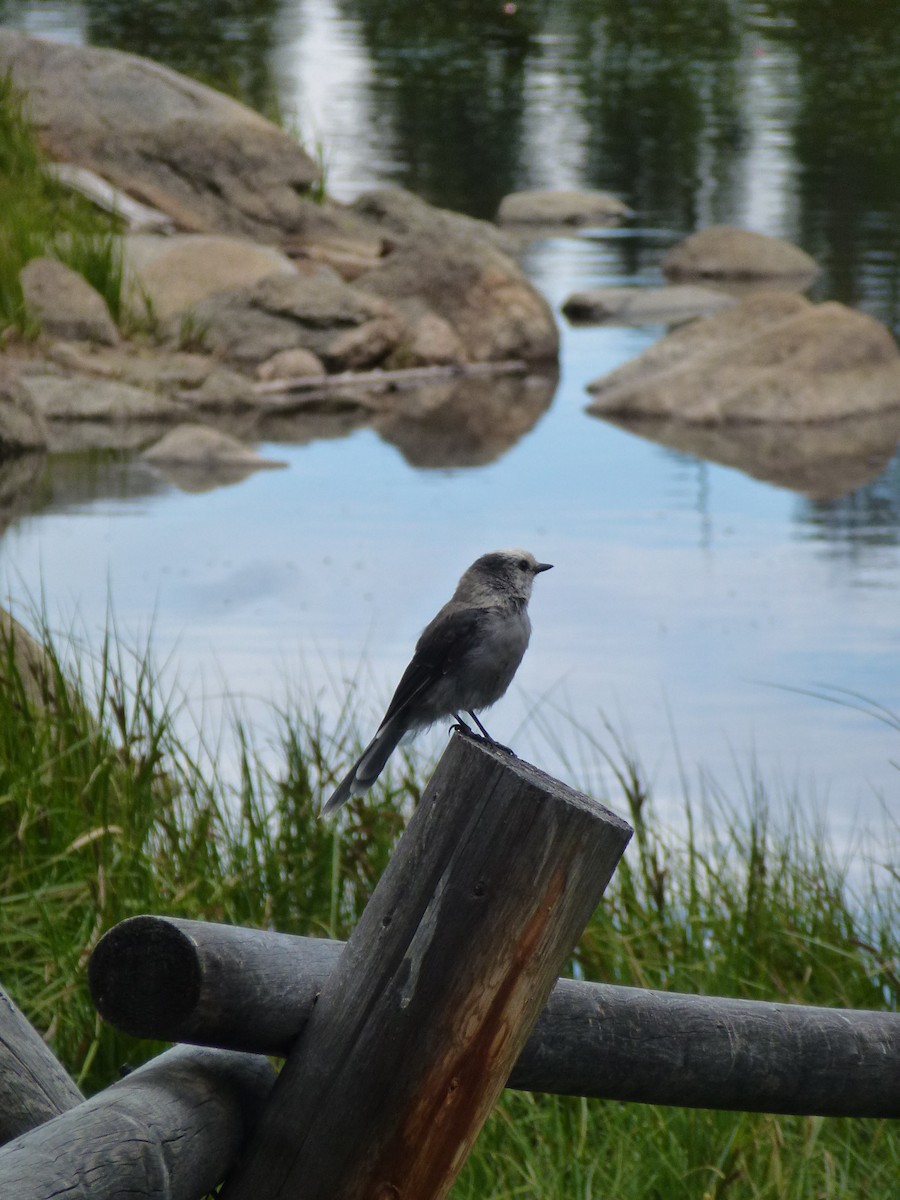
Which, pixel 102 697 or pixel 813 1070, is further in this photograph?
pixel 102 697

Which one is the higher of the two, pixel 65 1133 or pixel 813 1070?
pixel 65 1133

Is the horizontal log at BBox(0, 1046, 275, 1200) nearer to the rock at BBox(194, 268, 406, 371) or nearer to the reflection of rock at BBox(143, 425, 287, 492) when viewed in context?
the reflection of rock at BBox(143, 425, 287, 492)

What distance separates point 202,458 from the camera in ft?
33.4

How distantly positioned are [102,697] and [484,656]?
1719 millimetres

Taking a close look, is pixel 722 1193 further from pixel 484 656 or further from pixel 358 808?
pixel 358 808

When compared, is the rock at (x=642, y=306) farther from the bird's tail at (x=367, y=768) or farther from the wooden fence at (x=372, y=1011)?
the wooden fence at (x=372, y=1011)

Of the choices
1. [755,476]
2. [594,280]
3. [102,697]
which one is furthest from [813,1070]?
[594,280]

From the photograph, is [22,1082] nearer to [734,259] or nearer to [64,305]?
[64,305]

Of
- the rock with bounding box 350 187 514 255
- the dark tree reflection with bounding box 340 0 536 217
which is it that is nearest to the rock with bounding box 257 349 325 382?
the rock with bounding box 350 187 514 255

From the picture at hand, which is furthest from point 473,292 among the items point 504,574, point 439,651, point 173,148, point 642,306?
point 439,651

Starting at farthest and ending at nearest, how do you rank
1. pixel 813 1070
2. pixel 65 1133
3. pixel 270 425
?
pixel 270 425 → pixel 813 1070 → pixel 65 1133

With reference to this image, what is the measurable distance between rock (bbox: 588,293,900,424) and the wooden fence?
9464 mm

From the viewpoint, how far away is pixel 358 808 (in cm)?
407

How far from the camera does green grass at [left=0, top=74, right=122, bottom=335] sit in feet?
38.9
